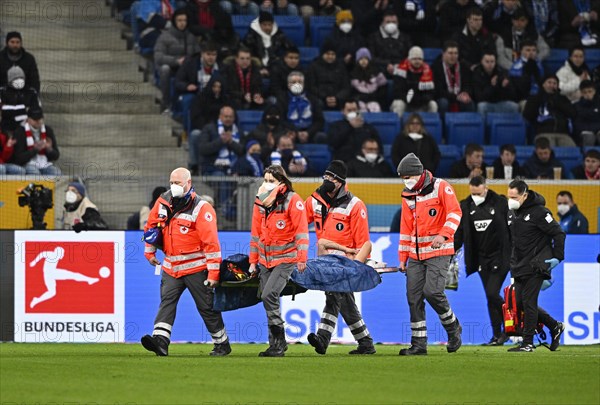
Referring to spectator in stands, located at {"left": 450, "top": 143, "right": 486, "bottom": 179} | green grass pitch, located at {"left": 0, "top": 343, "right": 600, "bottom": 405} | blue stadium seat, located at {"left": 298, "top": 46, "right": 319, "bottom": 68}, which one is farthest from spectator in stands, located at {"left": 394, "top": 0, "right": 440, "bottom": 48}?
green grass pitch, located at {"left": 0, "top": 343, "right": 600, "bottom": 405}

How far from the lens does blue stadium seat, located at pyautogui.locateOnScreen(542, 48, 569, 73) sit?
2811 centimetres

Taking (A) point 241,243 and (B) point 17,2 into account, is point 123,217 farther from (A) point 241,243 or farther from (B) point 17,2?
(B) point 17,2

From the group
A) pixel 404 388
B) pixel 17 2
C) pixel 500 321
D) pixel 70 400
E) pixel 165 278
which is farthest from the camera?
pixel 17 2

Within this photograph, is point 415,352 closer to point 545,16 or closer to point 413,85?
point 413,85

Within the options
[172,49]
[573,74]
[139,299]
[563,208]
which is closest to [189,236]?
[139,299]

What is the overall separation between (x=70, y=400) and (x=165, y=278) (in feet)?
15.4

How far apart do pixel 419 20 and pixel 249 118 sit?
4.90 metres

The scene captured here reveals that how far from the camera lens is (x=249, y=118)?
80.1ft

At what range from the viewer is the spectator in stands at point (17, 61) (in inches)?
942

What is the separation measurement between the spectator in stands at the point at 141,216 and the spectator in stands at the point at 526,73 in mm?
8742

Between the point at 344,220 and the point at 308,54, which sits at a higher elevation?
the point at 308,54

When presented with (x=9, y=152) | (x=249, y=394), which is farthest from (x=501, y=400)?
(x=9, y=152)

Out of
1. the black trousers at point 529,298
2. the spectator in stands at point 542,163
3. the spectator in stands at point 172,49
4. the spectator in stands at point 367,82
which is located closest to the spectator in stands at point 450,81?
the spectator in stands at point 367,82

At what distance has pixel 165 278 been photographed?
15969mm
